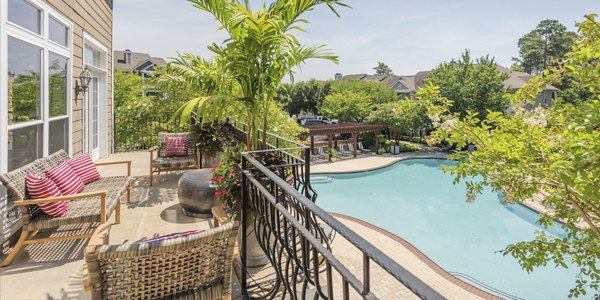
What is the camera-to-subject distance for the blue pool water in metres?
6.55

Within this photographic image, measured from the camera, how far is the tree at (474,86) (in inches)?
781

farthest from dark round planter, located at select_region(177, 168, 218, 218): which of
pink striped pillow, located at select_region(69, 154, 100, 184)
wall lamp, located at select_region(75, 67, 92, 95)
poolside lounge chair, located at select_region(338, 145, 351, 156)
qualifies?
poolside lounge chair, located at select_region(338, 145, 351, 156)

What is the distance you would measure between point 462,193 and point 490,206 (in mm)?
1652

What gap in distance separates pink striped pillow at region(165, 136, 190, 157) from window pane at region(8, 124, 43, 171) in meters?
2.30

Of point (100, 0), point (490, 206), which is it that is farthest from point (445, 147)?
point (100, 0)

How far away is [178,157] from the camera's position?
6.43 m

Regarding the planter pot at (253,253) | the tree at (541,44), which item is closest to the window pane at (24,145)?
the planter pot at (253,253)

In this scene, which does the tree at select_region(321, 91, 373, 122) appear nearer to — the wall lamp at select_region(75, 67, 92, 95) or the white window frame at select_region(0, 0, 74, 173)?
the wall lamp at select_region(75, 67, 92, 95)

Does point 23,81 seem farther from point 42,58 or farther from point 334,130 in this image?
point 334,130

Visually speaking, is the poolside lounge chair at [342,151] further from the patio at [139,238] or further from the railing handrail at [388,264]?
the railing handrail at [388,264]

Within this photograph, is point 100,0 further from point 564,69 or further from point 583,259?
point 583,259

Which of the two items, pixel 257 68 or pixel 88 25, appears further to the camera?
pixel 88 25

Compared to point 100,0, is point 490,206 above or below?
below

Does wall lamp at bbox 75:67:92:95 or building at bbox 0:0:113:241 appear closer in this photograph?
building at bbox 0:0:113:241
